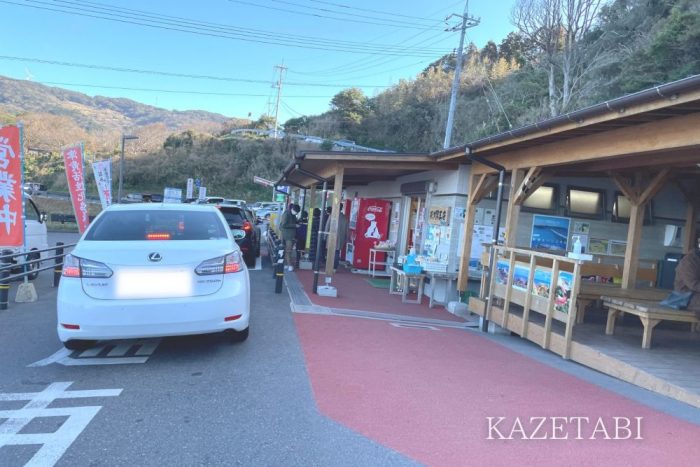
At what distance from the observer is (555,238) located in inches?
397

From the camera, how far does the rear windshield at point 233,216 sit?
494 inches

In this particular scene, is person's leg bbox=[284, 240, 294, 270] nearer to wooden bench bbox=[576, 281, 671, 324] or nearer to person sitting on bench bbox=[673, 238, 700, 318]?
wooden bench bbox=[576, 281, 671, 324]

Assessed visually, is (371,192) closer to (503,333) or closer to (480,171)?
(480,171)

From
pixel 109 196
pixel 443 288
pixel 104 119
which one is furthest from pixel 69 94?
pixel 443 288

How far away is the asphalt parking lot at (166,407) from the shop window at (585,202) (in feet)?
24.1

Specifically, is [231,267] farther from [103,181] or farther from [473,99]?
[473,99]

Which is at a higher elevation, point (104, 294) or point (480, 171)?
point (480, 171)

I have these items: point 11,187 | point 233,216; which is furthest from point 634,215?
point 11,187

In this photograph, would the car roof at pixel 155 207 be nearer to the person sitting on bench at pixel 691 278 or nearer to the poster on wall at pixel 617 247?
the person sitting on bench at pixel 691 278

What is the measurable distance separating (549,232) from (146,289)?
27.5ft

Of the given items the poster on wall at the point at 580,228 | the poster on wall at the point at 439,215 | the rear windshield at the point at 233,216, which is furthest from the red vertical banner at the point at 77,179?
the poster on wall at the point at 580,228

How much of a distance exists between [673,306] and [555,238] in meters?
4.12

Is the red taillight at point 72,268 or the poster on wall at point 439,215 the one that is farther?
the poster on wall at point 439,215

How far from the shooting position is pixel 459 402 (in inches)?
159
